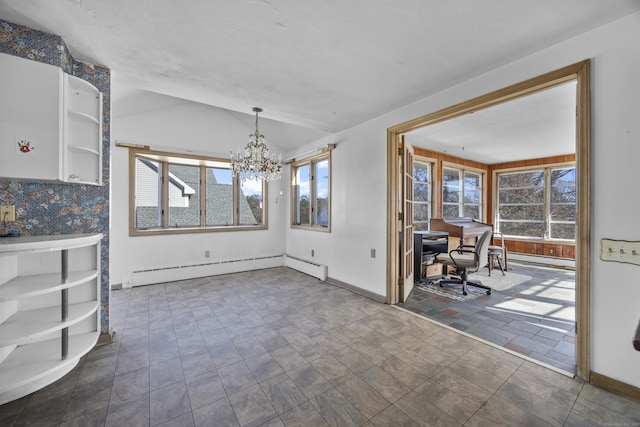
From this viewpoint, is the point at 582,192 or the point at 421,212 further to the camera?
the point at 421,212

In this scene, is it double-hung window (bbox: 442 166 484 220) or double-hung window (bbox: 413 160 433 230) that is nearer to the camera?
double-hung window (bbox: 413 160 433 230)

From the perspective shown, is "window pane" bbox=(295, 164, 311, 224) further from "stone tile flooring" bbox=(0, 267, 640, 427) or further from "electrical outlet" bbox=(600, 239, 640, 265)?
"electrical outlet" bbox=(600, 239, 640, 265)

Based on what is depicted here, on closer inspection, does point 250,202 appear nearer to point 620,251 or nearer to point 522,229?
point 620,251

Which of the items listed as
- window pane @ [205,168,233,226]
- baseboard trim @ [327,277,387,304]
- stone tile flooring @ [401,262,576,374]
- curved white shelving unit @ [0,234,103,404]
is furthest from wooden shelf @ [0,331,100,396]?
stone tile flooring @ [401,262,576,374]

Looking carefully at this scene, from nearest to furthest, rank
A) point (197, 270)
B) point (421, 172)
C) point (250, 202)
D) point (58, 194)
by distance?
1. point (58, 194)
2. point (197, 270)
3. point (250, 202)
4. point (421, 172)

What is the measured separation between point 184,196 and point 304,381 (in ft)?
13.4

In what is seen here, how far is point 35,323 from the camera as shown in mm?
1749

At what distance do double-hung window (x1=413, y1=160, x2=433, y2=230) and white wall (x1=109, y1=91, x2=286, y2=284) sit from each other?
124 inches

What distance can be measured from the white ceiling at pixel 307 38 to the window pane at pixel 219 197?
95.2 inches

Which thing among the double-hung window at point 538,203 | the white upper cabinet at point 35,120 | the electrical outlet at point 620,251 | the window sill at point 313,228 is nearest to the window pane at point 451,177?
the double-hung window at point 538,203

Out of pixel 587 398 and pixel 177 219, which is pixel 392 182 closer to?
pixel 587 398

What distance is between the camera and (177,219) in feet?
15.3

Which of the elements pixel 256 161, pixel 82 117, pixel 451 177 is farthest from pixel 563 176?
pixel 82 117

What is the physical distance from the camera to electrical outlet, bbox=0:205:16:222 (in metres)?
1.85
